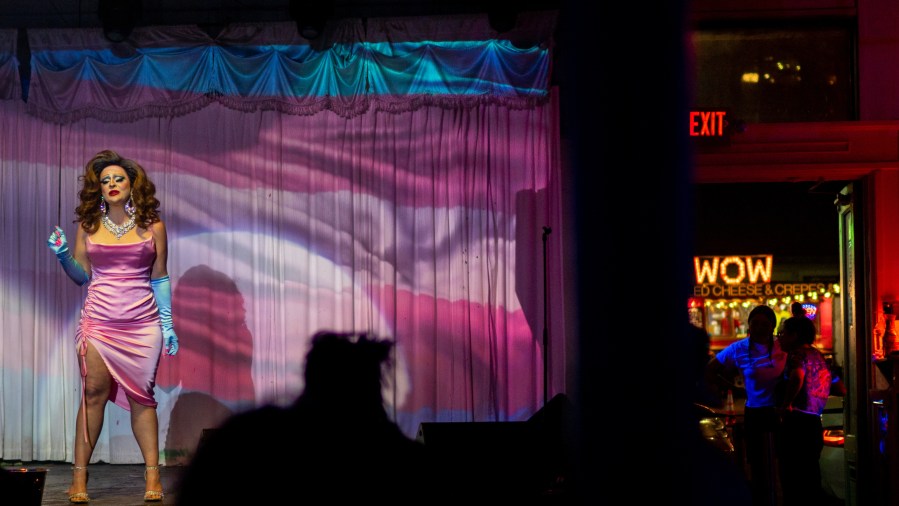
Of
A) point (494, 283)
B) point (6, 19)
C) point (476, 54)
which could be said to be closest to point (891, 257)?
point (494, 283)

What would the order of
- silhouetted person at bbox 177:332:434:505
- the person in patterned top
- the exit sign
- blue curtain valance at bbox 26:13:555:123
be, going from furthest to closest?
blue curtain valance at bbox 26:13:555:123
the exit sign
the person in patterned top
silhouetted person at bbox 177:332:434:505

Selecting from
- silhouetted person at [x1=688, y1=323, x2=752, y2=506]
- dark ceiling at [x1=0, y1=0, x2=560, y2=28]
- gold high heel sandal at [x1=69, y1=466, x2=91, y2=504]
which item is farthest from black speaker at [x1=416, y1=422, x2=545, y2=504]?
dark ceiling at [x1=0, y1=0, x2=560, y2=28]

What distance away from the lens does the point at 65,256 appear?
14.3 ft

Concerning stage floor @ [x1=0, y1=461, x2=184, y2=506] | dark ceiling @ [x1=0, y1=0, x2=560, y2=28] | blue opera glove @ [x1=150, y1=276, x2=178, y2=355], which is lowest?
stage floor @ [x1=0, y1=461, x2=184, y2=506]

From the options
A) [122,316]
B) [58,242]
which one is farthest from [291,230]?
[58,242]

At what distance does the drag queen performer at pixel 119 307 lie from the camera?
4.42 metres

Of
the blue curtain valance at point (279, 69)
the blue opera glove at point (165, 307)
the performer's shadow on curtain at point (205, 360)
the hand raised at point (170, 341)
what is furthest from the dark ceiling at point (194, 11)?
the hand raised at point (170, 341)

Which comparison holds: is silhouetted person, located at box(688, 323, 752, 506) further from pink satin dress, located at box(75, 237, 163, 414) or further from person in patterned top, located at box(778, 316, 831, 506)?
person in patterned top, located at box(778, 316, 831, 506)

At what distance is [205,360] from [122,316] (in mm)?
2689

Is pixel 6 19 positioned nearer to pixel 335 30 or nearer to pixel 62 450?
pixel 335 30

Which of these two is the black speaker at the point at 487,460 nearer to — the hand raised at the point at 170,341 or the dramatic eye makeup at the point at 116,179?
the hand raised at the point at 170,341

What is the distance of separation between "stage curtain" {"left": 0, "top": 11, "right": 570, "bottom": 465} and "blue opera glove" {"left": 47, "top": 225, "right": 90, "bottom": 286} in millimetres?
2576

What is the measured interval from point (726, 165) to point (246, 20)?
3809mm

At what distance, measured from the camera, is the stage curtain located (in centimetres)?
699
